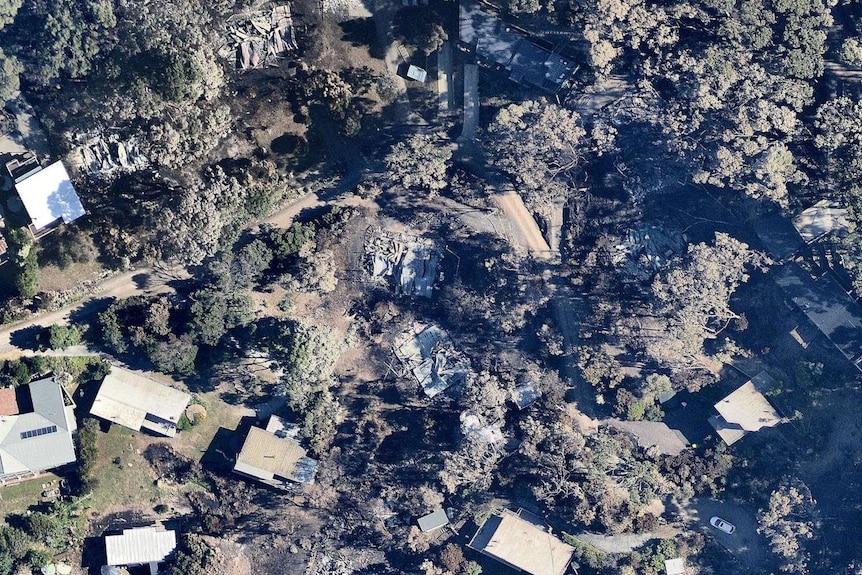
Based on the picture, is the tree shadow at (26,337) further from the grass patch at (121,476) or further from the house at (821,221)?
the house at (821,221)

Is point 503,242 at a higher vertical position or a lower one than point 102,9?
lower

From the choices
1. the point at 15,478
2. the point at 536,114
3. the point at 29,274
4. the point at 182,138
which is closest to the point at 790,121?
the point at 536,114

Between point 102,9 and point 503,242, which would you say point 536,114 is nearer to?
point 503,242

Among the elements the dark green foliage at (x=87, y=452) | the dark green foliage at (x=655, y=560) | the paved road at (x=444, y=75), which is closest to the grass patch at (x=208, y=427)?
the dark green foliage at (x=87, y=452)

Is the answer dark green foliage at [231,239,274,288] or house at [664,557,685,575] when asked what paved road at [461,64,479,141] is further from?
house at [664,557,685,575]

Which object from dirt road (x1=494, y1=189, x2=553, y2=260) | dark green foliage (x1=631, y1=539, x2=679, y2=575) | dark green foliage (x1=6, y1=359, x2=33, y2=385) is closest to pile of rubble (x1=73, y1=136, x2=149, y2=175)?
dark green foliage (x1=6, y1=359, x2=33, y2=385)
